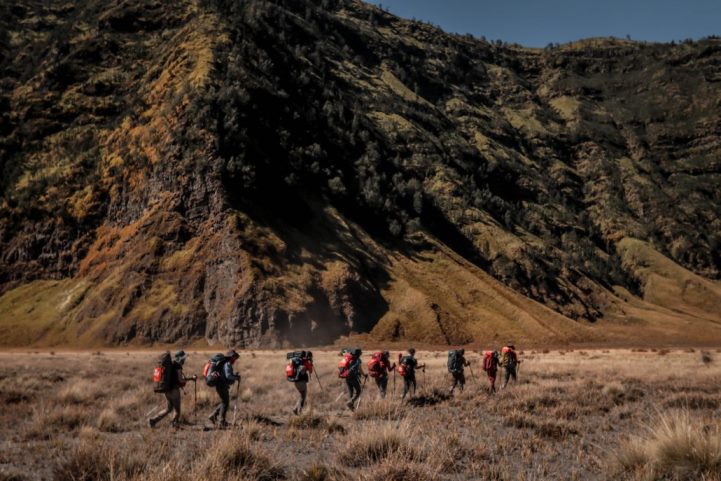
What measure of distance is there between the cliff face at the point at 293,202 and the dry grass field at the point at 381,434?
30845mm

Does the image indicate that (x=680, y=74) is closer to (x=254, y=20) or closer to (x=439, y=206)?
(x=439, y=206)

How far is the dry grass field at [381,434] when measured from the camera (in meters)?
6.54

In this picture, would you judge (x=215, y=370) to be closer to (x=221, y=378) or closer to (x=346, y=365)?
(x=221, y=378)

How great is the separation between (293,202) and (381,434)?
53712mm

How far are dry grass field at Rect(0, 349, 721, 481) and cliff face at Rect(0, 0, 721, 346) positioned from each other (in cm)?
3085

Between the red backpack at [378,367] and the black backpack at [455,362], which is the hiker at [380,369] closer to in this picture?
the red backpack at [378,367]

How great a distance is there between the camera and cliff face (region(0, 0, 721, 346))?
2004 inches

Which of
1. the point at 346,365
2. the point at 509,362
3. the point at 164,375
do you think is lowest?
the point at 509,362

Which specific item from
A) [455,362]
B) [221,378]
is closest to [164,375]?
[221,378]

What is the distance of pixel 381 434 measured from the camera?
26.7 ft

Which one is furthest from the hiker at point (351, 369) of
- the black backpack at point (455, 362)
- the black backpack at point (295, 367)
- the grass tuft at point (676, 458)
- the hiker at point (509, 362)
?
the grass tuft at point (676, 458)

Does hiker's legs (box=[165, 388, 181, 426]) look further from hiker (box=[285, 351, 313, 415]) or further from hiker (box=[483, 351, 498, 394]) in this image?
hiker (box=[483, 351, 498, 394])

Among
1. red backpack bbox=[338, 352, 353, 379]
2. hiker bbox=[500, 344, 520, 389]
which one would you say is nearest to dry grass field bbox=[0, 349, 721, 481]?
red backpack bbox=[338, 352, 353, 379]

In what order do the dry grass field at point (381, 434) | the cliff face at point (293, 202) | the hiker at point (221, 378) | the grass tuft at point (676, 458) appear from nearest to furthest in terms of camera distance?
the grass tuft at point (676, 458) < the dry grass field at point (381, 434) < the hiker at point (221, 378) < the cliff face at point (293, 202)
